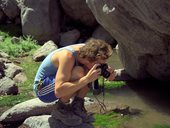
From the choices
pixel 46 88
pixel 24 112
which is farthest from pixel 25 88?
pixel 46 88

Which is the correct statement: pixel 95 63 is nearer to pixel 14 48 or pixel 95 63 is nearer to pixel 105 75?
pixel 105 75

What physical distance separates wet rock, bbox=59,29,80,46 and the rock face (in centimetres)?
543

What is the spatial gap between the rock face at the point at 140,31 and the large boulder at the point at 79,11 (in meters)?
6.14

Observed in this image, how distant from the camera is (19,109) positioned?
395 inches

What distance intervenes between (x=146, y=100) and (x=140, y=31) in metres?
1.92

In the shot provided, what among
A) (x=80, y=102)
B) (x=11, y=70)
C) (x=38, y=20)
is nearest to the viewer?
(x=80, y=102)

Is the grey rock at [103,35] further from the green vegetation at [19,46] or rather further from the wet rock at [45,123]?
the wet rock at [45,123]

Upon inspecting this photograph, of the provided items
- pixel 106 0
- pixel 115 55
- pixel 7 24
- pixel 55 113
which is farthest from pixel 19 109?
pixel 7 24

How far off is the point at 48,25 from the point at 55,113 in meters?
12.0

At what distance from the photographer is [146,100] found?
41.1 feet

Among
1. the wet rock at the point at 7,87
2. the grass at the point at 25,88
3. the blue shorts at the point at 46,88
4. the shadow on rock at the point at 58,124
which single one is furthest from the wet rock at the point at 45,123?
the wet rock at the point at 7,87

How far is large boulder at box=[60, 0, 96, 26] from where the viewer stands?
2014 cm

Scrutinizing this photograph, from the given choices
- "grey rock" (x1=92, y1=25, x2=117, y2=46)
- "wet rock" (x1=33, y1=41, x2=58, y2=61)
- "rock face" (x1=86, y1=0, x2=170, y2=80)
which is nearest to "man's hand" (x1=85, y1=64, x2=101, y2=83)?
"rock face" (x1=86, y1=0, x2=170, y2=80)

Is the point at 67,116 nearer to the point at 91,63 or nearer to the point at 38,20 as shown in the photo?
the point at 91,63
